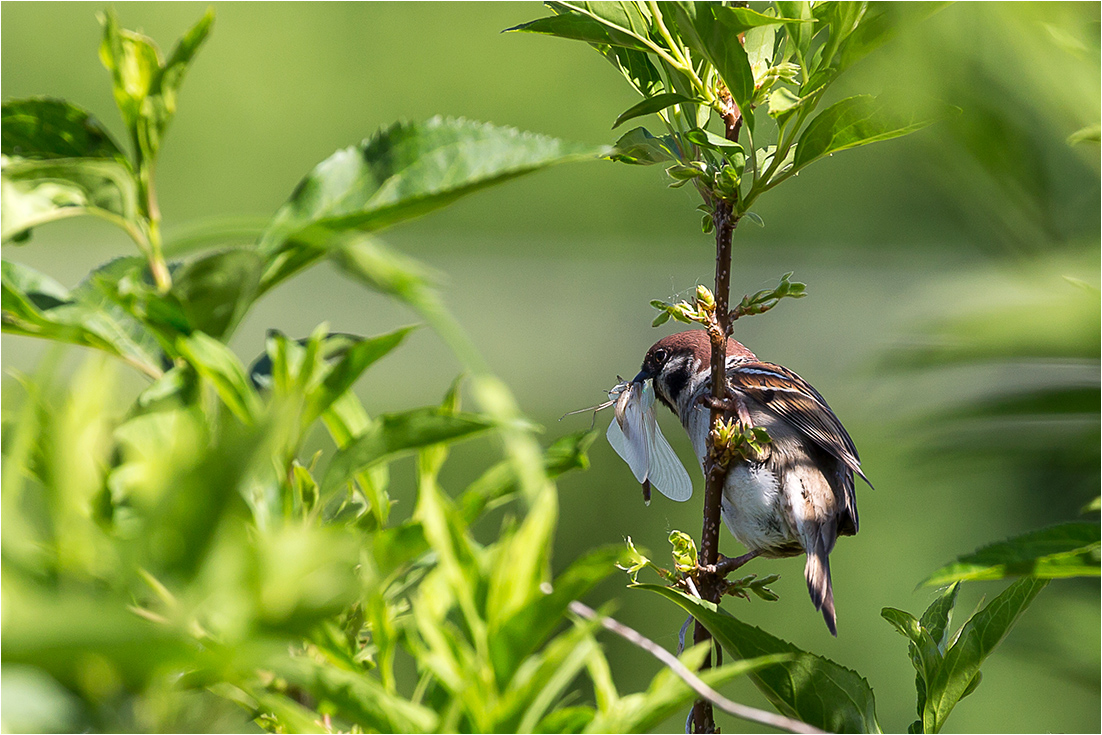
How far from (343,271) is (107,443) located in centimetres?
5

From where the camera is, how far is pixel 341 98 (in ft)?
4.24

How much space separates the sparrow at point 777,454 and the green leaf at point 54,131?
26cm

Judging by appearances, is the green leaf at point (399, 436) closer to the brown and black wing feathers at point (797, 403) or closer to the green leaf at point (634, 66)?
the green leaf at point (634, 66)

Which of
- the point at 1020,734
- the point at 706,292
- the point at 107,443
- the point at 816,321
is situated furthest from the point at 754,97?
the point at 816,321

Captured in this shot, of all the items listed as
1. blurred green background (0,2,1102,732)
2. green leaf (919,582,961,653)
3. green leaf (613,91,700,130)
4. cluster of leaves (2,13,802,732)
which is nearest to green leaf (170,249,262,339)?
cluster of leaves (2,13,802,732)

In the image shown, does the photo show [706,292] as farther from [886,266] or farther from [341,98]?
[341,98]

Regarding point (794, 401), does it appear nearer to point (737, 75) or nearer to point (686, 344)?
point (686, 344)

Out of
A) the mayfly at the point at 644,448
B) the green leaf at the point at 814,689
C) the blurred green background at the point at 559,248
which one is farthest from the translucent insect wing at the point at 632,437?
the blurred green background at the point at 559,248

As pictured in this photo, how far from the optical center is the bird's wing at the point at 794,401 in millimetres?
408

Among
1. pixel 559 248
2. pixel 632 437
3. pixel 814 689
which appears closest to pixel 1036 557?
pixel 814 689

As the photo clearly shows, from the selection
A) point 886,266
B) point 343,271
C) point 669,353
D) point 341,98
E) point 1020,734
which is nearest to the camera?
point 343,271

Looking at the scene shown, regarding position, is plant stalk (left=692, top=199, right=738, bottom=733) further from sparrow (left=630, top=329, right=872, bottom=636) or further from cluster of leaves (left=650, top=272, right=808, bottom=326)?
sparrow (left=630, top=329, right=872, bottom=636)

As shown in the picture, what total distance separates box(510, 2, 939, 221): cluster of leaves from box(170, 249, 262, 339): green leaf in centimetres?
11

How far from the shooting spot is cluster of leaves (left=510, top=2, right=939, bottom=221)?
0.20 meters
